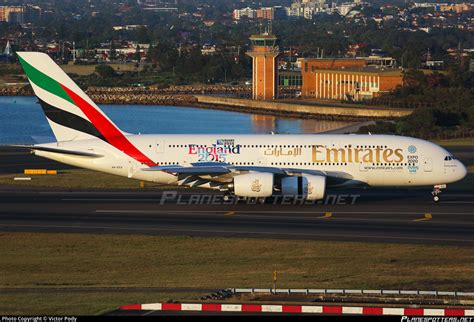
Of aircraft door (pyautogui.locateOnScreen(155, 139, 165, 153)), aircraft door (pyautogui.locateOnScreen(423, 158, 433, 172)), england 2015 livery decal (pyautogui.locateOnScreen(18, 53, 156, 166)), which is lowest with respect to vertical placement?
aircraft door (pyautogui.locateOnScreen(423, 158, 433, 172))

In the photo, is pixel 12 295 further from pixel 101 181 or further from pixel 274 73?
pixel 274 73

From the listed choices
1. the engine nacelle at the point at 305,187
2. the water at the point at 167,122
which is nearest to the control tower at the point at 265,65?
the water at the point at 167,122

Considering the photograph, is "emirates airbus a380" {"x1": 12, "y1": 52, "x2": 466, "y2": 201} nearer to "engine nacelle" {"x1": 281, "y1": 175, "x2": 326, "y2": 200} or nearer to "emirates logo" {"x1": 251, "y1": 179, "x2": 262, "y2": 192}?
"engine nacelle" {"x1": 281, "y1": 175, "x2": 326, "y2": 200}

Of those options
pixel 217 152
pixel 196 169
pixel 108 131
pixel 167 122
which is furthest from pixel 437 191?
pixel 167 122

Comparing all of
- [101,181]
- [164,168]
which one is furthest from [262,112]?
[164,168]

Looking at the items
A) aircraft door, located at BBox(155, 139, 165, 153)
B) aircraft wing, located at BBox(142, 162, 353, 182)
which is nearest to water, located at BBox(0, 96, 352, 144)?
aircraft door, located at BBox(155, 139, 165, 153)

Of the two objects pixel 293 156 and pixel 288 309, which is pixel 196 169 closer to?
pixel 293 156
